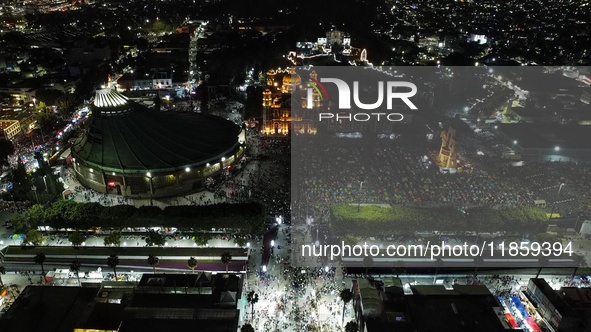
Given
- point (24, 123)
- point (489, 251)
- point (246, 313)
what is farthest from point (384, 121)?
point (24, 123)

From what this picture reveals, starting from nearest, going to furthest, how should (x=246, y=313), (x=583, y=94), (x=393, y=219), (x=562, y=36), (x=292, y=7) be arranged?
(x=246, y=313)
(x=393, y=219)
(x=583, y=94)
(x=562, y=36)
(x=292, y=7)

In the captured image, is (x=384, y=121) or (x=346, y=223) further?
(x=384, y=121)

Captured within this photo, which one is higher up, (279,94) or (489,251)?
(279,94)

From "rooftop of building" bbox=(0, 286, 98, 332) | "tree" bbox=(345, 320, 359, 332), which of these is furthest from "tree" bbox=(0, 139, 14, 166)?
"tree" bbox=(345, 320, 359, 332)

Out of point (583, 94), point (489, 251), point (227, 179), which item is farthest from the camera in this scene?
point (583, 94)

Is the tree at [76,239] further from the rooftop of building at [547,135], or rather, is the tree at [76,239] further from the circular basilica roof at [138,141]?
the rooftop of building at [547,135]

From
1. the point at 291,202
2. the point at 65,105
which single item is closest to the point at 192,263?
the point at 291,202

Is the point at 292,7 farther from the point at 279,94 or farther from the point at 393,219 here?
the point at 393,219

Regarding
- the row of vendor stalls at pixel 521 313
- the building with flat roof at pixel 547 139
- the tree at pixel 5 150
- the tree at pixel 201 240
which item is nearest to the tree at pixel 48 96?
the tree at pixel 5 150
